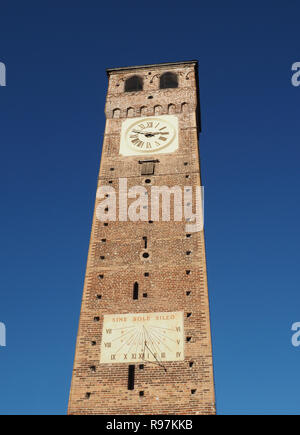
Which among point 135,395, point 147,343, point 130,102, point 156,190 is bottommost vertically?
point 135,395

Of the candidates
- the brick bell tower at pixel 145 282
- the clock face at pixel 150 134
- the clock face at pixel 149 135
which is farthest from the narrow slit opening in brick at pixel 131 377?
the clock face at pixel 150 134

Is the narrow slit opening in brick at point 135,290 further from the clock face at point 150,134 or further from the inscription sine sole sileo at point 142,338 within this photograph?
the clock face at point 150,134

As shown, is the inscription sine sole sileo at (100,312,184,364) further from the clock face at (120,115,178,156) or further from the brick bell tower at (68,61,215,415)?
the clock face at (120,115,178,156)

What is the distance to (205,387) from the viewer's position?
17.7m

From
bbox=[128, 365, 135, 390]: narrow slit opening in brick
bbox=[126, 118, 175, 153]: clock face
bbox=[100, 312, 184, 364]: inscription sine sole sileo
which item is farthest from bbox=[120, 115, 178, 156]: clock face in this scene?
bbox=[128, 365, 135, 390]: narrow slit opening in brick

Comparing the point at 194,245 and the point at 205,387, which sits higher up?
A: the point at 194,245

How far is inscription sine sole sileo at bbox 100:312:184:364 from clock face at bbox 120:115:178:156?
30.2 ft

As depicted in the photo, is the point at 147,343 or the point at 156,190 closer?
the point at 147,343

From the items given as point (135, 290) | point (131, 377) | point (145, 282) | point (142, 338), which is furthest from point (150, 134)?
point (131, 377)
